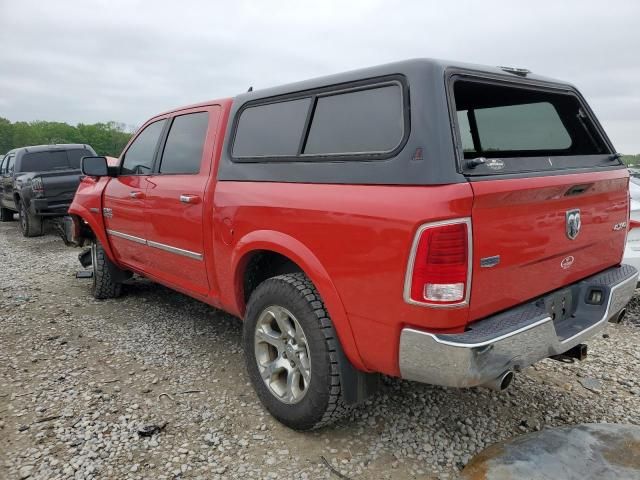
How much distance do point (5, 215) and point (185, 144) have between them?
11764mm

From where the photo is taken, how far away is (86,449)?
2.55 meters

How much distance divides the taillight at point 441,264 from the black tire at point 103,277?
12.7 feet

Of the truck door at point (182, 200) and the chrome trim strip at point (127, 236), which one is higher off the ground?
the truck door at point (182, 200)

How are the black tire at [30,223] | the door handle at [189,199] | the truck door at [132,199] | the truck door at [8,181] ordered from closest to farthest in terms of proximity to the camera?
the door handle at [189,199] < the truck door at [132,199] < the black tire at [30,223] < the truck door at [8,181]

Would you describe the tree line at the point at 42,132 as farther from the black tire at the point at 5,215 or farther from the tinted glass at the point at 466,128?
the tinted glass at the point at 466,128

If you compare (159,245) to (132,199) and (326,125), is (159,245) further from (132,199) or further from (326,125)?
(326,125)

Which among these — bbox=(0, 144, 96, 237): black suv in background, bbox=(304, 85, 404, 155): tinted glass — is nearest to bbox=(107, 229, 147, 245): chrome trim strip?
bbox=(304, 85, 404, 155): tinted glass

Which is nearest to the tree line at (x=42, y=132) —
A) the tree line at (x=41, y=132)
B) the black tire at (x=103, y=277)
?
the tree line at (x=41, y=132)

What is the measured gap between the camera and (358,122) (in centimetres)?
238

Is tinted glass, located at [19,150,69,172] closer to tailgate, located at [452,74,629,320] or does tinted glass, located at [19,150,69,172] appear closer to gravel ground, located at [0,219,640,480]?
gravel ground, located at [0,219,640,480]

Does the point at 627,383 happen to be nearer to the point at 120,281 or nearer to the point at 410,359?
the point at 410,359

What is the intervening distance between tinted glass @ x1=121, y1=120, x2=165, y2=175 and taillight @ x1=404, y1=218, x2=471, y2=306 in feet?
8.97

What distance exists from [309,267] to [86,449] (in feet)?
5.01

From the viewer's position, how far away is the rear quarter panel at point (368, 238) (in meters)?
1.95
